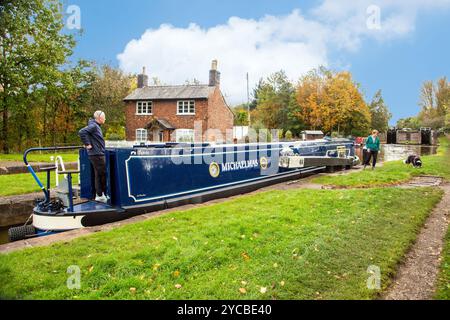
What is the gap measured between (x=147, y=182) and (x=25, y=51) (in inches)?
782

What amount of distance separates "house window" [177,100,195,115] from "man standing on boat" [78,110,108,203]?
86.7ft

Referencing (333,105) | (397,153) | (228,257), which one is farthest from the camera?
(333,105)

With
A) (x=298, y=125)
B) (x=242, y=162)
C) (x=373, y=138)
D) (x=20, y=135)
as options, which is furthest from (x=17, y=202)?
(x=298, y=125)

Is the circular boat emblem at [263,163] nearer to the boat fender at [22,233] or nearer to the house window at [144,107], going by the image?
the boat fender at [22,233]

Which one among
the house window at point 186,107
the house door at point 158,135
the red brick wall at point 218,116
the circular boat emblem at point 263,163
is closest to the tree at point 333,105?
the red brick wall at point 218,116

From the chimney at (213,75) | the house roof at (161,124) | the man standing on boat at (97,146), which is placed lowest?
the man standing on boat at (97,146)

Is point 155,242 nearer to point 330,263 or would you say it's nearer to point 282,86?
point 330,263

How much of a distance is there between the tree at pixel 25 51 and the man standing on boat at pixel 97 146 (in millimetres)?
17992

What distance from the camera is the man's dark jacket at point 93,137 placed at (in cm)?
650

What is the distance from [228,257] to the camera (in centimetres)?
458

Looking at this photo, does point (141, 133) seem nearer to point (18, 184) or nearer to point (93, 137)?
point (18, 184)

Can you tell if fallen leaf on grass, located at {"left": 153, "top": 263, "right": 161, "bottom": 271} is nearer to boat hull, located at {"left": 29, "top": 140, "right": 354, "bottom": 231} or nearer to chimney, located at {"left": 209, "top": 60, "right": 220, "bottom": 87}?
boat hull, located at {"left": 29, "top": 140, "right": 354, "bottom": 231}

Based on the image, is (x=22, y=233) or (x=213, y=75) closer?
(x=22, y=233)

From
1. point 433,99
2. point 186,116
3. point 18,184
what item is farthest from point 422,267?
point 433,99
